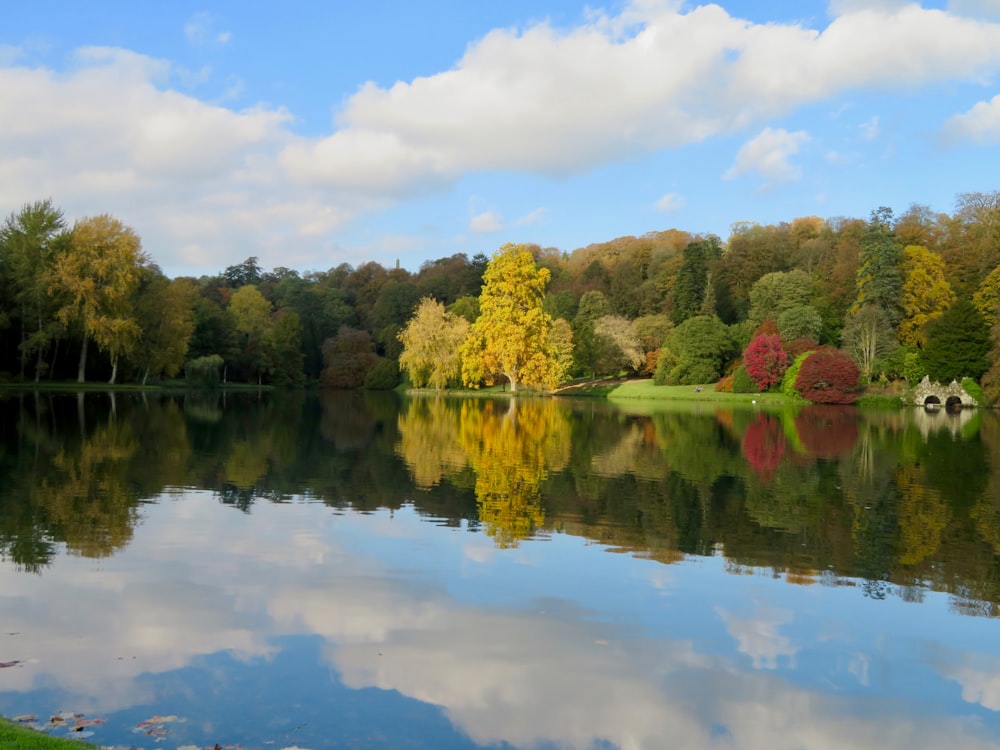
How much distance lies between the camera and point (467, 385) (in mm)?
63156

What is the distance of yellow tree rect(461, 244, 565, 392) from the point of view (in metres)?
59.0

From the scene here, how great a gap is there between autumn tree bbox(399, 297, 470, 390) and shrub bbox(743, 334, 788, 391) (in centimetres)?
2167

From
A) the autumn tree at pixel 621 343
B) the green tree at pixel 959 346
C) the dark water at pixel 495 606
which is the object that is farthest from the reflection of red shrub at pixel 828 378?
the dark water at pixel 495 606

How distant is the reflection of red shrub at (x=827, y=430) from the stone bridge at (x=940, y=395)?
854 centimetres

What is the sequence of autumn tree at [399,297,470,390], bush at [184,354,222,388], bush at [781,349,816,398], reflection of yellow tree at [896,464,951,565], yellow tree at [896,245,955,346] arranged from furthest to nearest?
bush at [184,354,222,388]
autumn tree at [399,297,470,390]
yellow tree at [896,245,955,346]
bush at [781,349,816,398]
reflection of yellow tree at [896,464,951,565]

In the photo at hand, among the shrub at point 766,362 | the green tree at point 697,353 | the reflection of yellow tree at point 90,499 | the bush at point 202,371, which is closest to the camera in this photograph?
the reflection of yellow tree at point 90,499

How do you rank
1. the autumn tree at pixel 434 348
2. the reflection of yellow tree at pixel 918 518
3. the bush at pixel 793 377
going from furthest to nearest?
the autumn tree at pixel 434 348 < the bush at pixel 793 377 < the reflection of yellow tree at pixel 918 518

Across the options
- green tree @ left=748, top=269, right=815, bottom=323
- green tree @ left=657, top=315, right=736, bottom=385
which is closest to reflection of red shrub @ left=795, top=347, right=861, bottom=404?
green tree @ left=657, top=315, right=736, bottom=385

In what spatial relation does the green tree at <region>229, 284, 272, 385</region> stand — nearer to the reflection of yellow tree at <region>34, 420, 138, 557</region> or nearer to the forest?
the forest

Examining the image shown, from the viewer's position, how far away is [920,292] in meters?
64.8

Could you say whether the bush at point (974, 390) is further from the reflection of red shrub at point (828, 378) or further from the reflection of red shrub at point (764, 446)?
the reflection of red shrub at point (764, 446)

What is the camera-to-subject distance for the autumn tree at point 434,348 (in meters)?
64.9

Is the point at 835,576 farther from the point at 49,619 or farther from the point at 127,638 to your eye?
the point at 49,619

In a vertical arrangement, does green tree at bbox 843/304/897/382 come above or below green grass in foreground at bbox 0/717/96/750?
above
